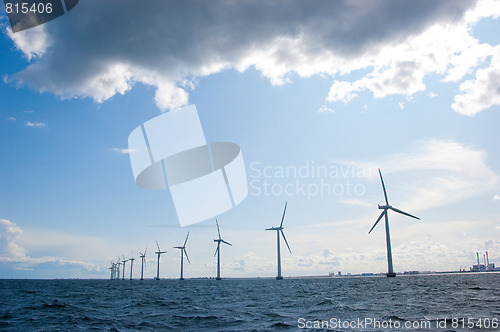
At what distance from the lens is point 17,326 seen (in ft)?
104

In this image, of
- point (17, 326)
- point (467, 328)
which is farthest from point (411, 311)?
point (17, 326)

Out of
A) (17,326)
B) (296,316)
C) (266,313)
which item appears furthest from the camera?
(266,313)

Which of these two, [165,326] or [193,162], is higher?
[193,162]

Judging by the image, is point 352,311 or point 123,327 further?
point 352,311

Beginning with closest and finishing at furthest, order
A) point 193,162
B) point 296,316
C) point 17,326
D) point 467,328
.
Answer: point 467,328 < point 17,326 < point 296,316 < point 193,162

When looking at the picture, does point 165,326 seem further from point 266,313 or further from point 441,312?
point 441,312

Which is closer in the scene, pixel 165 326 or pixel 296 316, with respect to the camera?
pixel 165 326

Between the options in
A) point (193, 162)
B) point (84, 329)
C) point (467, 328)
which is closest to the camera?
point (467, 328)

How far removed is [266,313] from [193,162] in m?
19.9

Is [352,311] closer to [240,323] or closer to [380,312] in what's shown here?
[380,312]

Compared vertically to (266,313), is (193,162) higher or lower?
higher

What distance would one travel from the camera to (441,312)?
3569cm

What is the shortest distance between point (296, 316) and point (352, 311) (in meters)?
7.27

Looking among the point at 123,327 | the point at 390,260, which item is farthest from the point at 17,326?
the point at 390,260
